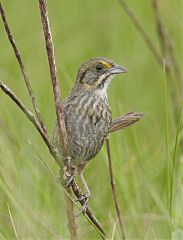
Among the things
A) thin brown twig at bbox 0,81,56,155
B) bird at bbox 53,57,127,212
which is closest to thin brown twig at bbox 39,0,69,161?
thin brown twig at bbox 0,81,56,155

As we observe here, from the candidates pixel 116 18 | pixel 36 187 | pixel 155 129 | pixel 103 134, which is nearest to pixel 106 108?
pixel 103 134

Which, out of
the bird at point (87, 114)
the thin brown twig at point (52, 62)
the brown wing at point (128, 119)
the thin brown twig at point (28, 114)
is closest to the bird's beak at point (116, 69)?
the bird at point (87, 114)

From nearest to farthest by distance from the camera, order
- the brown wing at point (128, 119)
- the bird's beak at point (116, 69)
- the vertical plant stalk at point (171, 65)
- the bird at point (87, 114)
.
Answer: the brown wing at point (128, 119)
the bird at point (87, 114)
the bird's beak at point (116, 69)
the vertical plant stalk at point (171, 65)

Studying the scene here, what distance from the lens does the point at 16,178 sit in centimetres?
394

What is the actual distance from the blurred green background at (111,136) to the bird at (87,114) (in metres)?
0.08

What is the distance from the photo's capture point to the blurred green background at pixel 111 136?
11.1ft

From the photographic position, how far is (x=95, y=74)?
3.97 m

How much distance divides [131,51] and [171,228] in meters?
3.59

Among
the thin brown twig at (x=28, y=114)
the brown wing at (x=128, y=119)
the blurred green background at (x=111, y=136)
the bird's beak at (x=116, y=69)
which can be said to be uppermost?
the thin brown twig at (x=28, y=114)

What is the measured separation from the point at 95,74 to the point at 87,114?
24 cm

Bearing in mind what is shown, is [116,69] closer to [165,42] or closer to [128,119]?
[128,119]

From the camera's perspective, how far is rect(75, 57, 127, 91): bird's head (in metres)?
3.95

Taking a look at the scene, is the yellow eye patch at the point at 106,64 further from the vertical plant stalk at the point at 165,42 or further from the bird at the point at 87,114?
the vertical plant stalk at the point at 165,42

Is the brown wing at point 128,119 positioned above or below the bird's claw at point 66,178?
above
